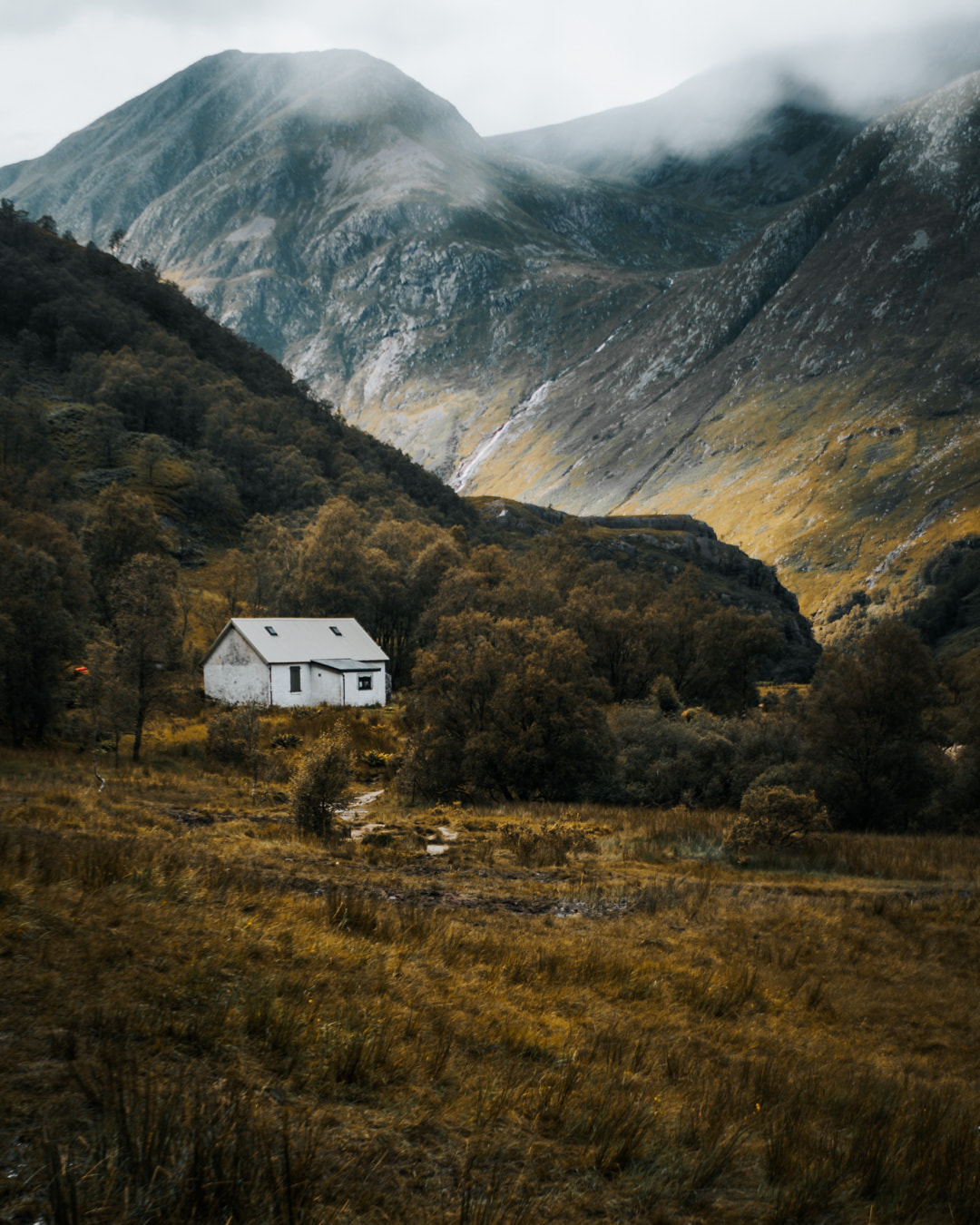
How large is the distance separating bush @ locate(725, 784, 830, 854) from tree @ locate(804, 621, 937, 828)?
11.5 metres

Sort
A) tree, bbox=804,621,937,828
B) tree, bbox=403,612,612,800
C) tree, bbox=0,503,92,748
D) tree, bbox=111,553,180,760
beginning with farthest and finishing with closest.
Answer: tree, bbox=111,553,180,760 → tree, bbox=403,612,612,800 → tree, bbox=0,503,92,748 → tree, bbox=804,621,937,828

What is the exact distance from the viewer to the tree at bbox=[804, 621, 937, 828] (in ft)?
113

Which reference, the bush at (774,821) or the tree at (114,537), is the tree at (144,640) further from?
the bush at (774,821)

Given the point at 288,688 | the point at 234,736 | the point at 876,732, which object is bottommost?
the point at 234,736

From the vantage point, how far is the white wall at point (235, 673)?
5900cm

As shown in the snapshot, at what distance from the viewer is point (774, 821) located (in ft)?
77.7

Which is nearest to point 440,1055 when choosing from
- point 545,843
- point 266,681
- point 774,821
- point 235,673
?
point 545,843

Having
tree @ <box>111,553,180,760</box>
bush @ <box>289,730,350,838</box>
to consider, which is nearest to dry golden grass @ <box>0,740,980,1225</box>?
bush @ <box>289,730,350,838</box>

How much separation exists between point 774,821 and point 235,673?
4676 cm

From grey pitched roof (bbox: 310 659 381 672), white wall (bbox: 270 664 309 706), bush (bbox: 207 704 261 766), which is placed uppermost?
grey pitched roof (bbox: 310 659 381 672)

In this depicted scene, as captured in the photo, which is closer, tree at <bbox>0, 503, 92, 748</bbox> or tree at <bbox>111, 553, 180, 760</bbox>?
tree at <bbox>0, 503, 92, 748</bbox>

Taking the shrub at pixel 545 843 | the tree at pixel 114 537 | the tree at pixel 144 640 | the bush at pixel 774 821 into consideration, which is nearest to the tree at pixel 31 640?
the tree at pixel 144 640

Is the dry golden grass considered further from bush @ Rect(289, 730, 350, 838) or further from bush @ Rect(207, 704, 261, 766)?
bush @ Rect(207, 704, 261, 766)

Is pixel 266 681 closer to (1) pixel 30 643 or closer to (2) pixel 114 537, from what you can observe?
(2) pixel 114 537
